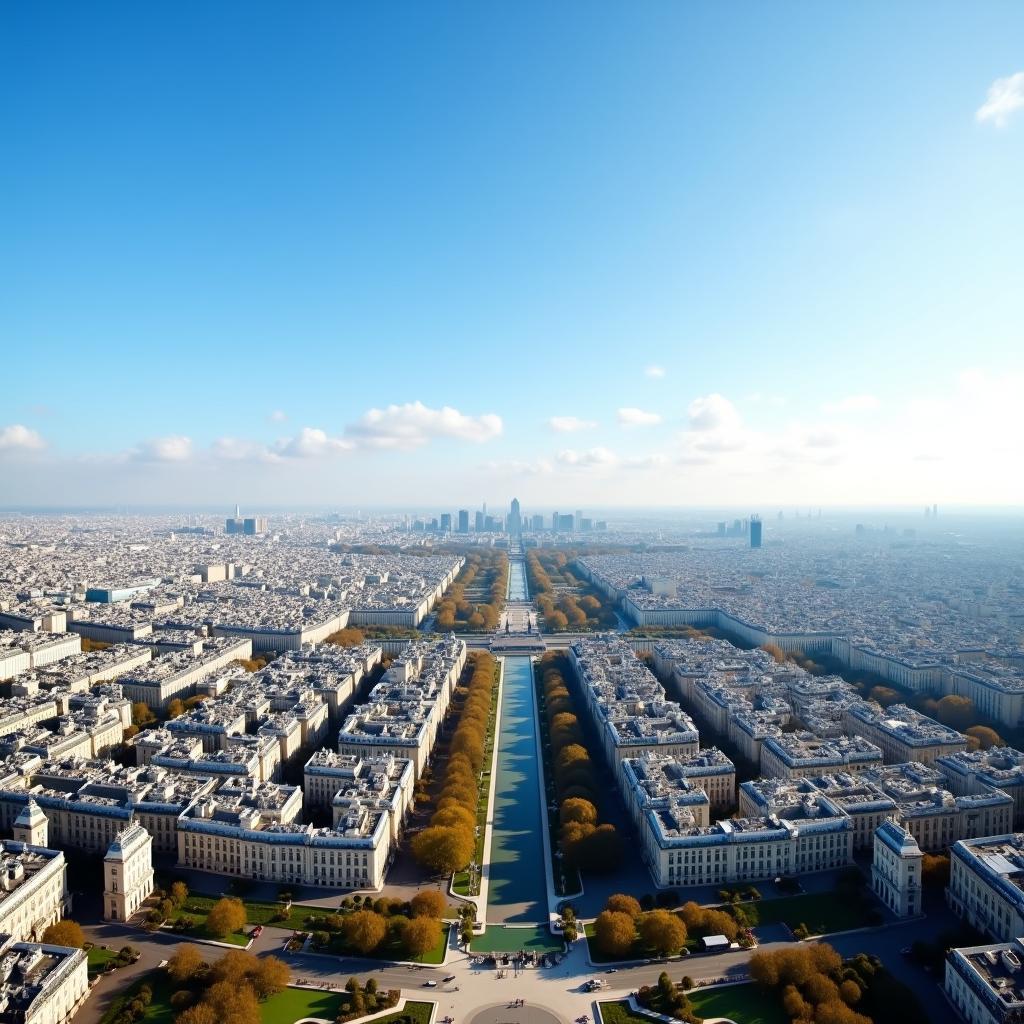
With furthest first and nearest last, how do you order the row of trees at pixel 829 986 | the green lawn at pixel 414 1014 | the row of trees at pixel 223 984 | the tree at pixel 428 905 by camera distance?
the tree at pixel 428 905
the green lawn at pixel 414 1014
the row of trees at pixel 829 986
the row of trees at pixel 223 984

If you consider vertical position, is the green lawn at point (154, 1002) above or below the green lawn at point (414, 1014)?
above

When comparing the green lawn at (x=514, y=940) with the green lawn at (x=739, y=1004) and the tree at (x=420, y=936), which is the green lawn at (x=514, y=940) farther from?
the green lawn at (x=739, y=1004)

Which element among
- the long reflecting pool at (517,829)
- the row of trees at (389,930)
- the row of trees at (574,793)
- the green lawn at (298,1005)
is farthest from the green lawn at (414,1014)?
the row of trees at (574,793)

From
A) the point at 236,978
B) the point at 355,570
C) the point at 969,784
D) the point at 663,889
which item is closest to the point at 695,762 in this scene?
the point at 663,889

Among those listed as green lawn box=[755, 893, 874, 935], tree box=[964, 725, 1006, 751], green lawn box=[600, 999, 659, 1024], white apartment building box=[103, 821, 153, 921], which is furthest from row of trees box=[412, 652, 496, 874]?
tree box=[964, 725, 1006, 751]

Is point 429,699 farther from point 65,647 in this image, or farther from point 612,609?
point 612,609

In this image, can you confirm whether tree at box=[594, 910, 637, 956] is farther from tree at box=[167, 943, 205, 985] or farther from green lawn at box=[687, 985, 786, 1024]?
tree at box=[167, 943, 205, 985]
